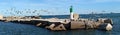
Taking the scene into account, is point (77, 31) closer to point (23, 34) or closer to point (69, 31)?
point (69, 31)

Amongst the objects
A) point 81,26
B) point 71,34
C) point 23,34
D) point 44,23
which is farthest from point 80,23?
point 44,23

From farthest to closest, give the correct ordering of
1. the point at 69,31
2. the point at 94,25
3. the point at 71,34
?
the point at 94,25, the point at 69,31, the point at 71,34

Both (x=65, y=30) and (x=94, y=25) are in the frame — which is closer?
(x=65, y=30)

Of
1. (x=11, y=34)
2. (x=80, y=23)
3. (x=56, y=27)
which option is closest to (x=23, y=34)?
(x=11, y=34)

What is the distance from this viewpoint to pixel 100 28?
57.1 m

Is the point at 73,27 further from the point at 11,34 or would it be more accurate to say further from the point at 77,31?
the point at 11,34

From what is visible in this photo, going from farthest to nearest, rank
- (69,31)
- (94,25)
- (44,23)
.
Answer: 1. (44,23)
2. (94,25)
3. (69,31)

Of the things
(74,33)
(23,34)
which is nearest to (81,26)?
(74,33)

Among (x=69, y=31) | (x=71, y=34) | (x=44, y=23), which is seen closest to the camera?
(x=71, y=34)

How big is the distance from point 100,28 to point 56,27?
7.65m

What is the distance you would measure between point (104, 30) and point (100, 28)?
1884 mm

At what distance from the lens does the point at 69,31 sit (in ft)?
177

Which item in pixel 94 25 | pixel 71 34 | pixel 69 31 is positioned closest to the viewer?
pixel 71 34

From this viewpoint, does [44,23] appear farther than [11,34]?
Yes
